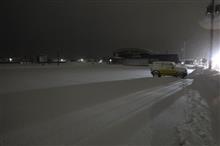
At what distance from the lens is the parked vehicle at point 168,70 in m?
24.4

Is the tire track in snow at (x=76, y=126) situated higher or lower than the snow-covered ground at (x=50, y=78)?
higher

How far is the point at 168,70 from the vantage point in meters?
24.9

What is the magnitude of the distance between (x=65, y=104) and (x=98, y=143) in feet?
14.3

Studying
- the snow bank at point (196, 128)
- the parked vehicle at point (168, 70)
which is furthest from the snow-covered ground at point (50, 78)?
the snow bank at point (196, 128)

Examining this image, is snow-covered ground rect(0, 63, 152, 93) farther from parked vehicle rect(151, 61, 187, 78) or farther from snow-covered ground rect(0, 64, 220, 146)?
snow-covered ground rect(0, 64, 220, 146)

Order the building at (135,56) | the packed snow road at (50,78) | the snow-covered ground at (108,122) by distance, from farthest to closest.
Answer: the building at (135,56) < the packed snow road at (50,78) < the snow-covered ground at (108,122)

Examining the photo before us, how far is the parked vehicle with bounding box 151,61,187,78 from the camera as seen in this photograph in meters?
24.4

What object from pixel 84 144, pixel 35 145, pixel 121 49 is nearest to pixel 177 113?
pixel 84 144

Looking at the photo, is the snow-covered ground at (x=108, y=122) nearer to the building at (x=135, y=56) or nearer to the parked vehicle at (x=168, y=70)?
the parked vehicle at (x=168, y=70)

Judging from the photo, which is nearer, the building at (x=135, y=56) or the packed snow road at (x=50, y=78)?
the packed snow road at (x=50, y=78)

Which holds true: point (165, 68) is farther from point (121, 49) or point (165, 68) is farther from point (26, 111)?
point (121, 49)

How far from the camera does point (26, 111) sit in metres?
7.97

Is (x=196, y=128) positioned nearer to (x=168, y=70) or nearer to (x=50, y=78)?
(x=50, y=78)

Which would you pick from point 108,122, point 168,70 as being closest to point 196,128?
point 108,122
